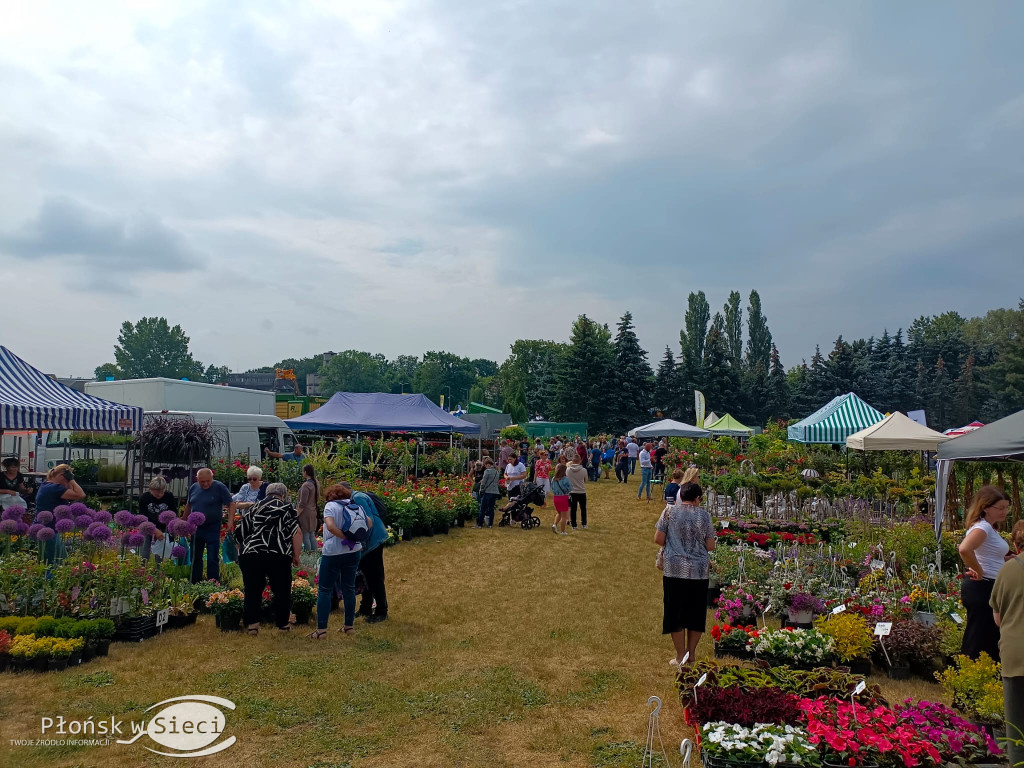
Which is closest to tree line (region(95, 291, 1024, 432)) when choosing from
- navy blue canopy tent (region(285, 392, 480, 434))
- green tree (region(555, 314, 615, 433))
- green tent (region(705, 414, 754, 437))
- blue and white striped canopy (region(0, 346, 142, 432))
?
green tree (region(555, 314, 615, 433))

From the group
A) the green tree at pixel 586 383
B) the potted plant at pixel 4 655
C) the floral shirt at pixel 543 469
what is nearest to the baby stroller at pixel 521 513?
the floral shirt at pixel 543 469

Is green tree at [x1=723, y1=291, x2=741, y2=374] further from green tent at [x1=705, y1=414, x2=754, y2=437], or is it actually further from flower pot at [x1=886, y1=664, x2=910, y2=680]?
flower pot at [x1=886, y1=664, x2=910, y2=680]

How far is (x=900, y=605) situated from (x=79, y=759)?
6.26 meters

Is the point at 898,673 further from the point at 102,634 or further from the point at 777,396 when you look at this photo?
the point at 777,396

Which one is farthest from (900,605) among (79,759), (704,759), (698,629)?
(79,759)

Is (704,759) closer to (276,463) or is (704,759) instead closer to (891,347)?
(276,463)

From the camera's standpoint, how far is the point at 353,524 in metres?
6.30

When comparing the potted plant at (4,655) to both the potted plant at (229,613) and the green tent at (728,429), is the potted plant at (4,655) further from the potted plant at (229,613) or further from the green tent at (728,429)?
the green tent at (728,429)

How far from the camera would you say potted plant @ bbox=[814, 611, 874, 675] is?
5.31m

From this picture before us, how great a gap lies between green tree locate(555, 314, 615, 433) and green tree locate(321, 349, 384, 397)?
6009 cm

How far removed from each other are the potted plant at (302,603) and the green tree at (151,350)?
96.1m

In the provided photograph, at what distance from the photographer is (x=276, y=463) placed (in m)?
15.7

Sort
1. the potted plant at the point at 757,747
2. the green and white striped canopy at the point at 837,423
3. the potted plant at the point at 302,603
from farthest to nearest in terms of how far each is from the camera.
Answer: the green and white striped canopy at the point at 837,423 → the potted plant at the point at 302,603 → the potted plant at the point at 757,747

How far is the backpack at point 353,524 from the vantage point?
247 inches
